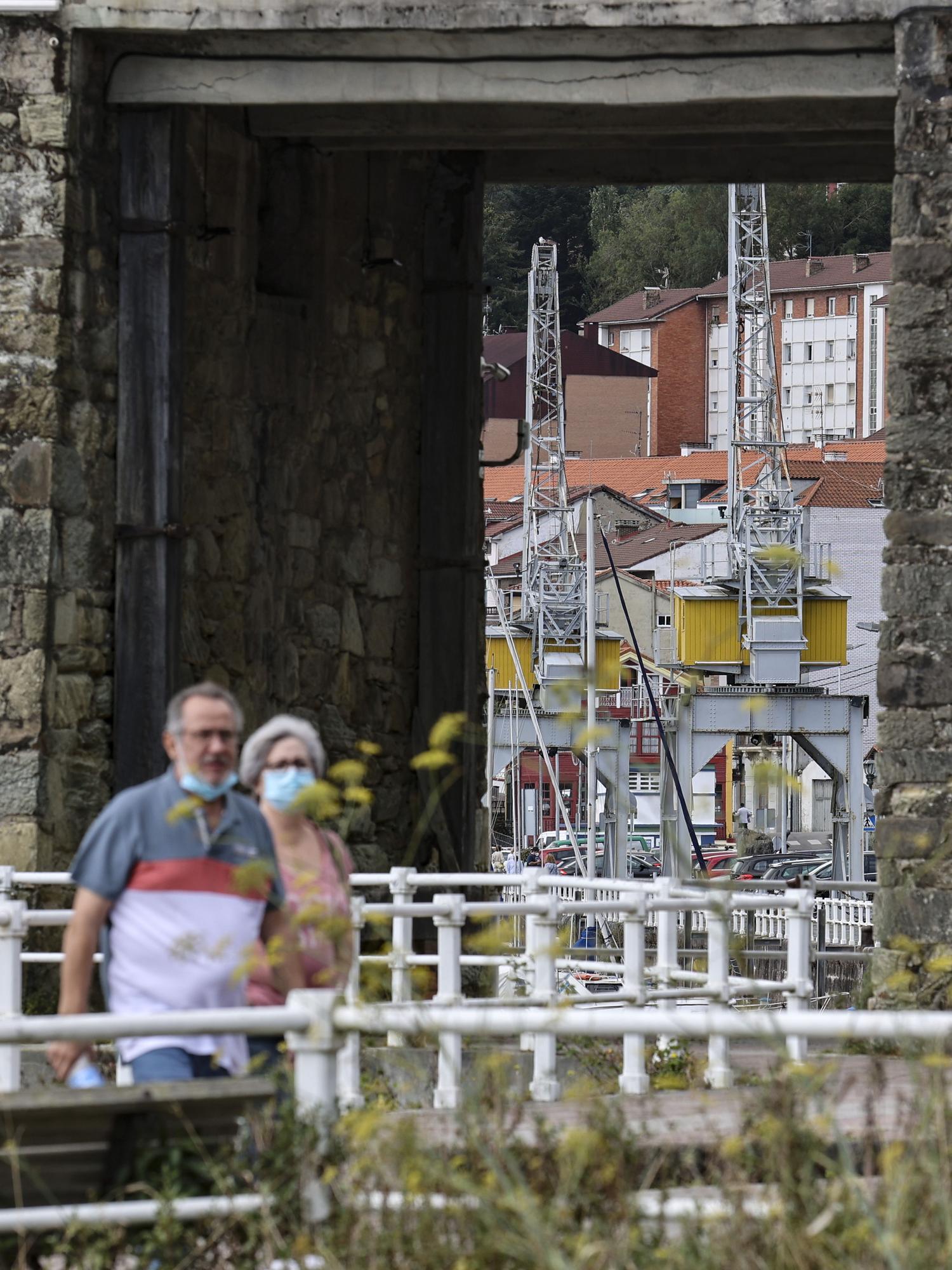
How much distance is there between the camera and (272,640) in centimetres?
1252

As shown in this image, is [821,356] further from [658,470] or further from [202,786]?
[202,786]

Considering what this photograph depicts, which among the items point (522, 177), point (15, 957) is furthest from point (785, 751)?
point (15, 957)

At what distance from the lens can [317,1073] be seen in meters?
4.77

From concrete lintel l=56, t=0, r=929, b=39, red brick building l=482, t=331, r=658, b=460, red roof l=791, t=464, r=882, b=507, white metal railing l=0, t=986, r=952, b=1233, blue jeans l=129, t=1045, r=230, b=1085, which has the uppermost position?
red brick building l=482, t=331, r=658, b=460

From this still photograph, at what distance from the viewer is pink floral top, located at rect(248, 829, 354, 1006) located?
17.4 ft

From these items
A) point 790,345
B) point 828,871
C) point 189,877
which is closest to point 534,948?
point 189,877

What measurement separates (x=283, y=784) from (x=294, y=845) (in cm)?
17

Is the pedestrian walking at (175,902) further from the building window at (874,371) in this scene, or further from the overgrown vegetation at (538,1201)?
the building window at (874,371)

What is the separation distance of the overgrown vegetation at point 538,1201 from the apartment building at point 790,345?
339 feet

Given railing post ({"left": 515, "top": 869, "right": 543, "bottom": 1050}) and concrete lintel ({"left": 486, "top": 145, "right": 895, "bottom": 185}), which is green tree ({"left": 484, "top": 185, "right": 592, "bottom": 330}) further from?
railing post ({"left": 515, "top": 869, "right": 543, "bottom": 1050})

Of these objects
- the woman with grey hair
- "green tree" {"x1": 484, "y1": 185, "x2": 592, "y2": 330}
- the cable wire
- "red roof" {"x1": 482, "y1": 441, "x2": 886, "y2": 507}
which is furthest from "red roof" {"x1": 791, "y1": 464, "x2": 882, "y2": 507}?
→ the woman with grey hair

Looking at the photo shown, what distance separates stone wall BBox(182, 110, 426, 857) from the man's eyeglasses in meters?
5.56

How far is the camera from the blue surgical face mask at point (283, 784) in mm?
5965

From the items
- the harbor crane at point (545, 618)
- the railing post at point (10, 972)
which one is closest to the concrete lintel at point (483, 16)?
the railing post at point (10, 972)
